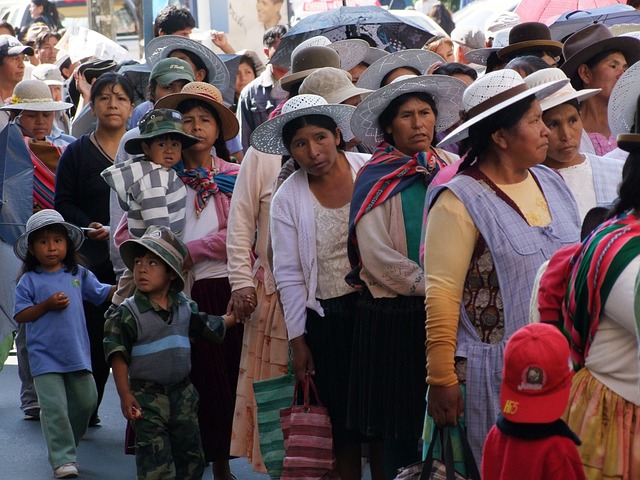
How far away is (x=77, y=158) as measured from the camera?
8617 millimetres

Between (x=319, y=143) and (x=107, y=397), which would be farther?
(x=107, y=397)

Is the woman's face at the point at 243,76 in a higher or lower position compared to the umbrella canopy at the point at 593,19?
lower

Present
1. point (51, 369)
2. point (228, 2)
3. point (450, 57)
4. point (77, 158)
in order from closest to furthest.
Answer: point (51, 369), point (77, 158), point (450, 57), point (228, 2)

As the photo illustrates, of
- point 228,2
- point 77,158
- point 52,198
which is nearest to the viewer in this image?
point 77,158

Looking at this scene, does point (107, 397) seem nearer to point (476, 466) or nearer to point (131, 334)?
point (131, 334)

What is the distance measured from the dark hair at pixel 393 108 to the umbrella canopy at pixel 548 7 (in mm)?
6208

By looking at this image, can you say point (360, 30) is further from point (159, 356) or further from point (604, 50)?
point (159, 356)

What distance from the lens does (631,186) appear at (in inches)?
151

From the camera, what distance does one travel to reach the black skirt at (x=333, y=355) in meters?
6.28

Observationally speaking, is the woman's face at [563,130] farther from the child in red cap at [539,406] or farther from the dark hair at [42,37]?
the dark hair at [42,37]

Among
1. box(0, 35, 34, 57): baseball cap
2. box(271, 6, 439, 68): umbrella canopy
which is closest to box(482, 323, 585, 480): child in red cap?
box(271, 6, 439, 68): umbrella canopy

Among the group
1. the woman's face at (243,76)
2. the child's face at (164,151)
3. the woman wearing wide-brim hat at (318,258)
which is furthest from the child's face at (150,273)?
the woman's face at (243,76)

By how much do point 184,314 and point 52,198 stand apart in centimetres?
299

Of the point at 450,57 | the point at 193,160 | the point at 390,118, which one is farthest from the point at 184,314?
the point at 450,57
